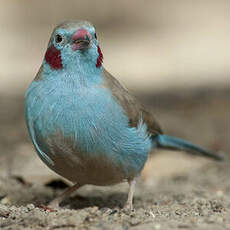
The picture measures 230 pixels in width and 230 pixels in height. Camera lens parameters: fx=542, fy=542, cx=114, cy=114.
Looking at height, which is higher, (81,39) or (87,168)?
(81,39)

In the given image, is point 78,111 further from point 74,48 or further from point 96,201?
point 96,201

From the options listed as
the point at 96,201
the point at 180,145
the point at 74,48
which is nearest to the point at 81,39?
the point at 74,48

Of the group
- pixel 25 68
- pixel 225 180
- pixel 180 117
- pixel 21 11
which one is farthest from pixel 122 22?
pixel 225 180

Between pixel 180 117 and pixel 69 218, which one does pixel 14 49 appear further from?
pixel 69 218

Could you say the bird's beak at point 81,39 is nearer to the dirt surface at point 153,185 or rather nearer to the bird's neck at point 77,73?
the bird's neck at point 77,73

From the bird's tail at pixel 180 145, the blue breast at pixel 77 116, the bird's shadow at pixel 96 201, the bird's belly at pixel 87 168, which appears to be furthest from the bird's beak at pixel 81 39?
the bird's tail at pixel 180 145

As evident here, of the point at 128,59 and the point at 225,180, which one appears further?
the point at 128,59
